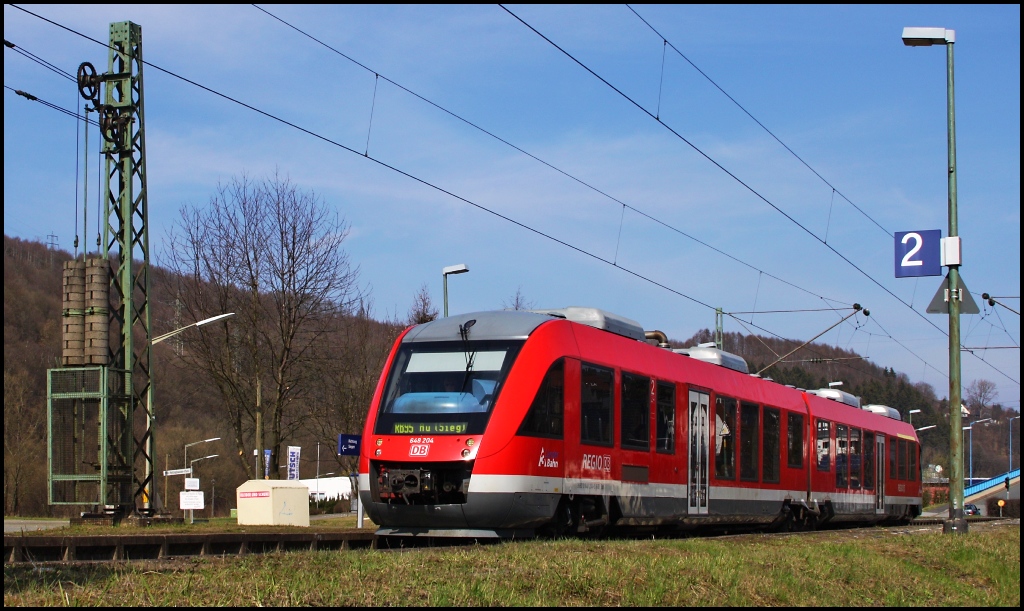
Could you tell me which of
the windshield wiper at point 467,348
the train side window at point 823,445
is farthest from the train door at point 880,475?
the windshield wiper at point 467,348

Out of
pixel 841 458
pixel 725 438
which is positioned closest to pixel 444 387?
pixel 725 438

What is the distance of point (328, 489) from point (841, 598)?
82556mm

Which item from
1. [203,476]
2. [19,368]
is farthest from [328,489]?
[19,368]

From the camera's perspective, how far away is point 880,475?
29297mm

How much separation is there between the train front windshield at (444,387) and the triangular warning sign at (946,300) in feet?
25.6

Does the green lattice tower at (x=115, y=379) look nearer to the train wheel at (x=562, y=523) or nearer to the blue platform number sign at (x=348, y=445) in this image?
the blue platform number sign at (x=348, y=445)

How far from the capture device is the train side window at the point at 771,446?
70.7 feet

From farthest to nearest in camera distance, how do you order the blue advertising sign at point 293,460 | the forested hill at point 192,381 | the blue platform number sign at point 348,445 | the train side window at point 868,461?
the forested hill at point 192,381 → the blue advertising sign at point 293,460 → the train side window at point 868,461 → the blue platform number sign at point 348,445

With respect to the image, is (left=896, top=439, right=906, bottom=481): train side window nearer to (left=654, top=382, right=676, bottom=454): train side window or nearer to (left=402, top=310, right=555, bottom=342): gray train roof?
(left=654, top=382, right=676, bottom=454): train side window

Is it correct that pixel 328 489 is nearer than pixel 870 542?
No

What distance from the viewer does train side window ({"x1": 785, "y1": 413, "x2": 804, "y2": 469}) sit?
22.9m

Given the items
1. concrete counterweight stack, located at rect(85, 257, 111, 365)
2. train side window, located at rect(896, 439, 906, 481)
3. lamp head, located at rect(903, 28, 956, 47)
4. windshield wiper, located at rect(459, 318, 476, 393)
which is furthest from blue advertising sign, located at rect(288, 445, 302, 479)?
lamp head, located at rect(903, 28, 956, 47)

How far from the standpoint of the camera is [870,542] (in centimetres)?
1508

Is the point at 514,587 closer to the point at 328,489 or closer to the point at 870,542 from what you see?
the point at 870,542
